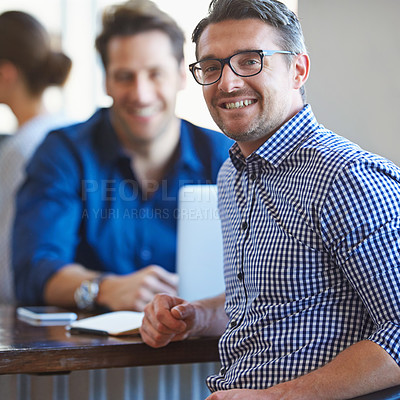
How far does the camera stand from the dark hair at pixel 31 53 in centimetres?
326

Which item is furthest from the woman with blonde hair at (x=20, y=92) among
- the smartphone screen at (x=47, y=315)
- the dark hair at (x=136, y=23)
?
the smartphone screen at (x=47, y=315)

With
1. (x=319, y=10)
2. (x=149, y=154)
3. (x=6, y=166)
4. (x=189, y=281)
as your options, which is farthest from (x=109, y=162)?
(x=189, y=281)

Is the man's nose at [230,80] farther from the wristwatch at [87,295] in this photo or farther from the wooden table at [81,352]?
the wristwatch at [87,295]

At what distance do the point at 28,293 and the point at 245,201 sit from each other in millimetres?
1761

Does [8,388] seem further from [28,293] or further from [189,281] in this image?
[28,293]

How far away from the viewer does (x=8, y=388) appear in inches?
65.5

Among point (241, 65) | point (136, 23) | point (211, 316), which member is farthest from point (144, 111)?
point (241, 65)

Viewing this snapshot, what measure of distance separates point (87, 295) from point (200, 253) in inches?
26.2

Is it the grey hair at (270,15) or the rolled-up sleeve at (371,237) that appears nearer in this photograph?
the rolled-up sleeve at (371,237)

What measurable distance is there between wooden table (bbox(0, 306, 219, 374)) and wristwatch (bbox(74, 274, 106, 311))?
562 mm

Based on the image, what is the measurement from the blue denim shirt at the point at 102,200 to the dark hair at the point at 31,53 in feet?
1.04

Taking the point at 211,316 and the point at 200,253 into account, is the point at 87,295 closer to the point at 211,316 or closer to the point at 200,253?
the point at 200,253

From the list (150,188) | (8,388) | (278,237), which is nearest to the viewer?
(278,237)

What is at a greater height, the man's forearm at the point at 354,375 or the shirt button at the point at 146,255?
the shirt button at the point at 146,255
